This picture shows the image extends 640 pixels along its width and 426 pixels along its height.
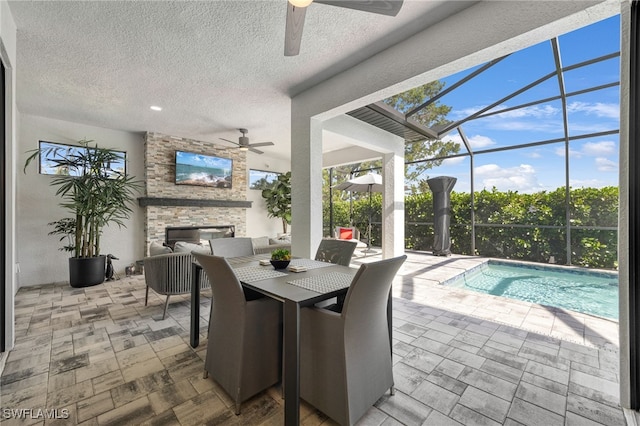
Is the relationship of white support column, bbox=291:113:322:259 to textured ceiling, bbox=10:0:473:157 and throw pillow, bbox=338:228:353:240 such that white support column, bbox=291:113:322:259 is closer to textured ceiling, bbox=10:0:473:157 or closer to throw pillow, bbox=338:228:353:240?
textured ceiling, bbox=10:0:473:157

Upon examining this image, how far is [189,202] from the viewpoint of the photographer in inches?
235

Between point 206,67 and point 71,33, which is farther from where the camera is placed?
point 206,67

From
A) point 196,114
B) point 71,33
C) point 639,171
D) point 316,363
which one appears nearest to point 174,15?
point 71,33

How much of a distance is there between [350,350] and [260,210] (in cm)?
671

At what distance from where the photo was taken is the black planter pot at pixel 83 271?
4141 millimetres

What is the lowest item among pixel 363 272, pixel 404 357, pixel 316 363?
pixel 404 357

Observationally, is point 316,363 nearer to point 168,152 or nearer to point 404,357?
point 404,357

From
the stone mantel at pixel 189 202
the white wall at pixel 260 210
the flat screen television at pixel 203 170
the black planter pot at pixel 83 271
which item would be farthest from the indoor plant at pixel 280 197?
the black planter pot at pixel 83 271

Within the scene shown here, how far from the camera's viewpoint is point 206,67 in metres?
3.01

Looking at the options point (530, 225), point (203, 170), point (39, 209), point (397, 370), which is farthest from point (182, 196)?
point (530, 225)

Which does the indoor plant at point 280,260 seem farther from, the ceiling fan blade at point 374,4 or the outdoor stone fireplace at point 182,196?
the outdoor stone fireplace at point 182,196

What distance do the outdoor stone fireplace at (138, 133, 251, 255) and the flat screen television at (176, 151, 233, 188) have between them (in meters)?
0.12

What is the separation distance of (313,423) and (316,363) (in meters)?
0.32

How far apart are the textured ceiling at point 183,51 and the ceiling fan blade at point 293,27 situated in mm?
441
